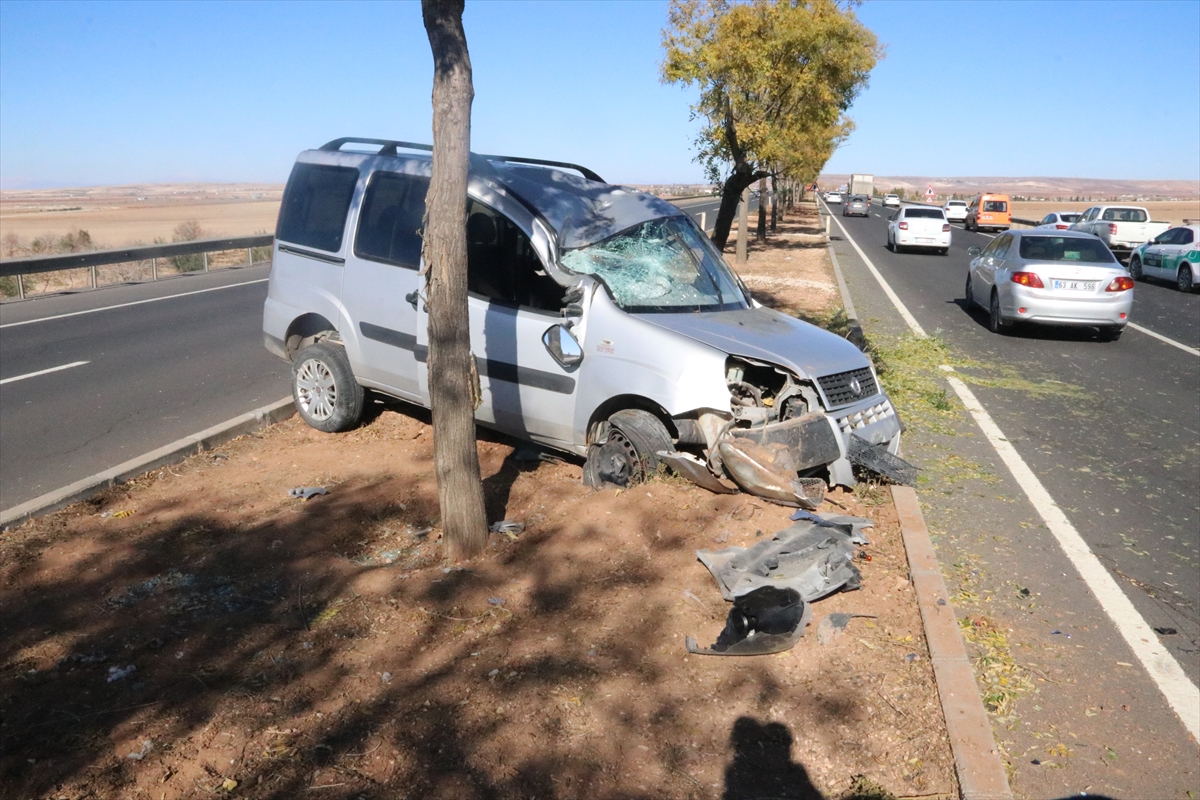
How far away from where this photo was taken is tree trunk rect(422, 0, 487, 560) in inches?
195

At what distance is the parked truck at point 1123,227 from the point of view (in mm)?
31469

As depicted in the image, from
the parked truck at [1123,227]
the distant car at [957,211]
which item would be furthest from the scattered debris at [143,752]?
the distant car at [957,211]

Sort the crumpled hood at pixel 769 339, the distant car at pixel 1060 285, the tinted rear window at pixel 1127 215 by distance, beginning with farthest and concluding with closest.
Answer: the tinted rear window at pixel 1127 215, the distant car at pixel 1060 285, the crumpled hood at pixel 769 339

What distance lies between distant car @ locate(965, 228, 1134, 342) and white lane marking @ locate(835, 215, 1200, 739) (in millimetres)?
6114

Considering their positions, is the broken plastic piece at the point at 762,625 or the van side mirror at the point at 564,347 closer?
the broken plastic piece at the point at 762,625

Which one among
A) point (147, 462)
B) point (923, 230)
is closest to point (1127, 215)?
point (923, 230)

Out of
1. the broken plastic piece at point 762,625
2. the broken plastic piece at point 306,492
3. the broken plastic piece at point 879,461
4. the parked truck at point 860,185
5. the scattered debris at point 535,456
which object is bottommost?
the broken plastic piece at point 762,625

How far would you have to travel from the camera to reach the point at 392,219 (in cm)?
732

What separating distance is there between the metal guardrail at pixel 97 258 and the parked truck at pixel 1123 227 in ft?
86.1

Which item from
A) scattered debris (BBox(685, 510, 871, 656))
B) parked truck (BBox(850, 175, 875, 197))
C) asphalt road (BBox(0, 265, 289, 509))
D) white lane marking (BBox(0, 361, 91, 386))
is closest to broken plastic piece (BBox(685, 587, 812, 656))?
scattered debris (BBox(685, 510, 871, 656))

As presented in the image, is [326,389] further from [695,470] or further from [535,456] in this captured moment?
[695,470]

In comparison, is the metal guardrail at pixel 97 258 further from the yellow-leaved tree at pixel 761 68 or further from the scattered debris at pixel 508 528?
the scattered debris at pixel 508 528

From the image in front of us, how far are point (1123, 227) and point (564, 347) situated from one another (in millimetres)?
30998

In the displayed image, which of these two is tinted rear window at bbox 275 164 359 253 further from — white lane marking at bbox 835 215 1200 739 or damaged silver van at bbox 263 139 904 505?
white lane marking at bbox 835 215 1200 739
